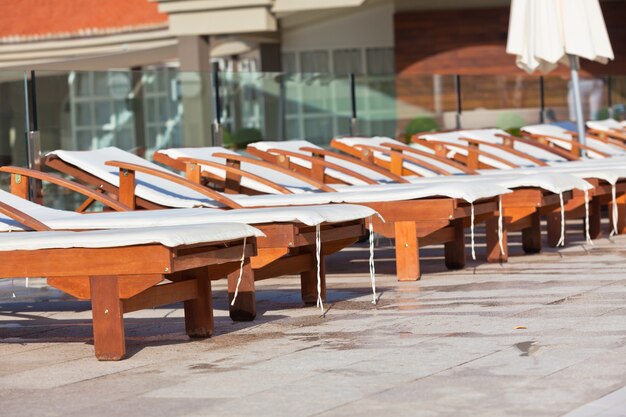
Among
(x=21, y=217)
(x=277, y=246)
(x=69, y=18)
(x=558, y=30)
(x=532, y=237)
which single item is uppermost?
(x=69, y=18)

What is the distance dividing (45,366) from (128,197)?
2.50 metres

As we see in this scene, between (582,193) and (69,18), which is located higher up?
(69,18)

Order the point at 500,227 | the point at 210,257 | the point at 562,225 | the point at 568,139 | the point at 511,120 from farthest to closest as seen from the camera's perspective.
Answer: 1. the point at 511,120
2. the point at 568,139
3. the point at 562,225
4. the point at 500,227
5. the point at 210,257

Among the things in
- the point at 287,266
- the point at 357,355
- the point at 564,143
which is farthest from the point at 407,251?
the point at 564,143

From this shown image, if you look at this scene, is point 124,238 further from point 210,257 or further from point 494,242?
point 494,242

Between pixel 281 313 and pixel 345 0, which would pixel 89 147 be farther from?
pixel 345 0

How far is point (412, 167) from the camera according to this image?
33.0 ft

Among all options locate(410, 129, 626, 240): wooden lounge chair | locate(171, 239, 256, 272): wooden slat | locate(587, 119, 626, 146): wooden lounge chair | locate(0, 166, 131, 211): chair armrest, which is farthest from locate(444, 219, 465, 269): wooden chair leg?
locate(587, 119, 626, 146): wooden lounge chair

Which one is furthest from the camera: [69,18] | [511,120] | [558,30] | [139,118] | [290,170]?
[69,18]

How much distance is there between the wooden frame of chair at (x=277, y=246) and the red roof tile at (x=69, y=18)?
1467cm

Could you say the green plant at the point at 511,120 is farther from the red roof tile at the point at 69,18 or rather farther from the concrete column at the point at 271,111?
the red roof tile at the point at 69,18

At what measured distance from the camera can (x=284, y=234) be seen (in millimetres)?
6070

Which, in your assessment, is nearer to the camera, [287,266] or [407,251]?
[287,266]

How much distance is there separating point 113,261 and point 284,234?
49.8 inches
